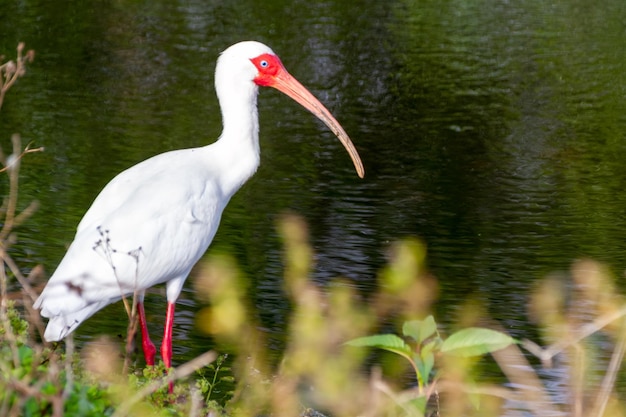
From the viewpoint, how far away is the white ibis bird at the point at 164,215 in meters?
5.37

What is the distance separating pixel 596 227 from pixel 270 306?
3.23 meters

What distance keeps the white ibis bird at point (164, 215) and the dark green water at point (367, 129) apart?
121cm

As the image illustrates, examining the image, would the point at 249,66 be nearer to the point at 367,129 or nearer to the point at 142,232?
the point at 142,232

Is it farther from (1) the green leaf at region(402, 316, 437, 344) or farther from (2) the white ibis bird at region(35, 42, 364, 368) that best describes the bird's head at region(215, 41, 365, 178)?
(1) the green leaf at region(402, 316, 437, 344)

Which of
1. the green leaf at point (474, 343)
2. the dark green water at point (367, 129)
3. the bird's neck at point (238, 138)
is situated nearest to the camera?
the green leaf at point (474, 343)

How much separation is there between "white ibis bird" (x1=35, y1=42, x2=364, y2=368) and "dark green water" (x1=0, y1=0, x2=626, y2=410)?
1212 millimetres

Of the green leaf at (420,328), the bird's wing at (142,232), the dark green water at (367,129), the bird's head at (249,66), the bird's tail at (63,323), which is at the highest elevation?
the green leaf at (420,328)

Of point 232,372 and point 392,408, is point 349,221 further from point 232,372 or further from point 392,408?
point 392,408

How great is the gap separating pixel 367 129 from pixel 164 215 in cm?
783

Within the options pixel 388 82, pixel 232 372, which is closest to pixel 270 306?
pixel 232 372

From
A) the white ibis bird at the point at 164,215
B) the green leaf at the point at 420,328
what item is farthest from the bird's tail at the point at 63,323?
the green leaf at the point at 420,328

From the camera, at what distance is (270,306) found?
26.0ft

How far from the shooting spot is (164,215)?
575 centimetres

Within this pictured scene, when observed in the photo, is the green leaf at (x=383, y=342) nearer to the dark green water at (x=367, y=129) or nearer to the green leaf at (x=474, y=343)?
the green leaf at (x=474, y=343)
